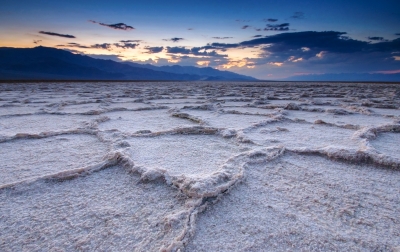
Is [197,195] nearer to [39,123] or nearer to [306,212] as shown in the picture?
[306,212]

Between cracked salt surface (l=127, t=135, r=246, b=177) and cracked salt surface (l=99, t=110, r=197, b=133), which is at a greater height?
cracked salt surface (l=127, t=135, r=246, b=177)

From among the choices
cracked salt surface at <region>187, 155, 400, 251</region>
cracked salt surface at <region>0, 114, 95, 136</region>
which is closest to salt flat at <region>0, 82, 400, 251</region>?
cracked salt surface at <region>187, 155, 400, 251</region>

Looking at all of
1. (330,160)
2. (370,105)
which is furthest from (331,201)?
(370,105)

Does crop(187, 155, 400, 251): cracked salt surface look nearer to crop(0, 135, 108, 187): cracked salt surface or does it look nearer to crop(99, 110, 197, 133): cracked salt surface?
crop(0, 135, 108, 187): cracked salt surface

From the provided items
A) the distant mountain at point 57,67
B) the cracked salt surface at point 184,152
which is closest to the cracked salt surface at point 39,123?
the cracked salt surface at point 184,152

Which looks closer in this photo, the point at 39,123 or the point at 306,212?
the point at 306,212

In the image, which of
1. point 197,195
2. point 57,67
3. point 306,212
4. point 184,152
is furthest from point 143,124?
point 57,67

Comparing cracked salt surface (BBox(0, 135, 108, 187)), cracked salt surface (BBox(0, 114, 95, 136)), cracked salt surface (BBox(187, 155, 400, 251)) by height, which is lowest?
cracked salt surface (BBox(0, 114, 95, 136))

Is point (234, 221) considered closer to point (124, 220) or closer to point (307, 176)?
point (124, 220)

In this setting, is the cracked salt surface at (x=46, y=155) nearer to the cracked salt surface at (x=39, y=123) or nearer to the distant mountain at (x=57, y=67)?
the cracked salt surface at (x=39, y=123)

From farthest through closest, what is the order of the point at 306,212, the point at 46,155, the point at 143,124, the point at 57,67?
the point at 57,67, the point at 143,124, the point at 46,155, the point at 306,212

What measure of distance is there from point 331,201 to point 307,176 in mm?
221

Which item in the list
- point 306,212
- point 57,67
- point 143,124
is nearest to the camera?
point 306,212

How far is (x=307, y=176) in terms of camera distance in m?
1.17
